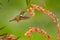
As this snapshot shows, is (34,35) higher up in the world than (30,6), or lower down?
lower down

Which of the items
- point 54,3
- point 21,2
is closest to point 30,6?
point 21,2

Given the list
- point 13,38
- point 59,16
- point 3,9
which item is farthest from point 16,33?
point 59,16

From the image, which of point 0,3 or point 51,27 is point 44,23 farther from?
point 0,3

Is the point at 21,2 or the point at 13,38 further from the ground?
the point at 21,2

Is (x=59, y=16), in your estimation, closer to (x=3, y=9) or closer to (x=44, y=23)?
(x=44, y=23)

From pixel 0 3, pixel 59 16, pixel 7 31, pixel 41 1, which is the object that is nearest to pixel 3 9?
pixel 0 3
